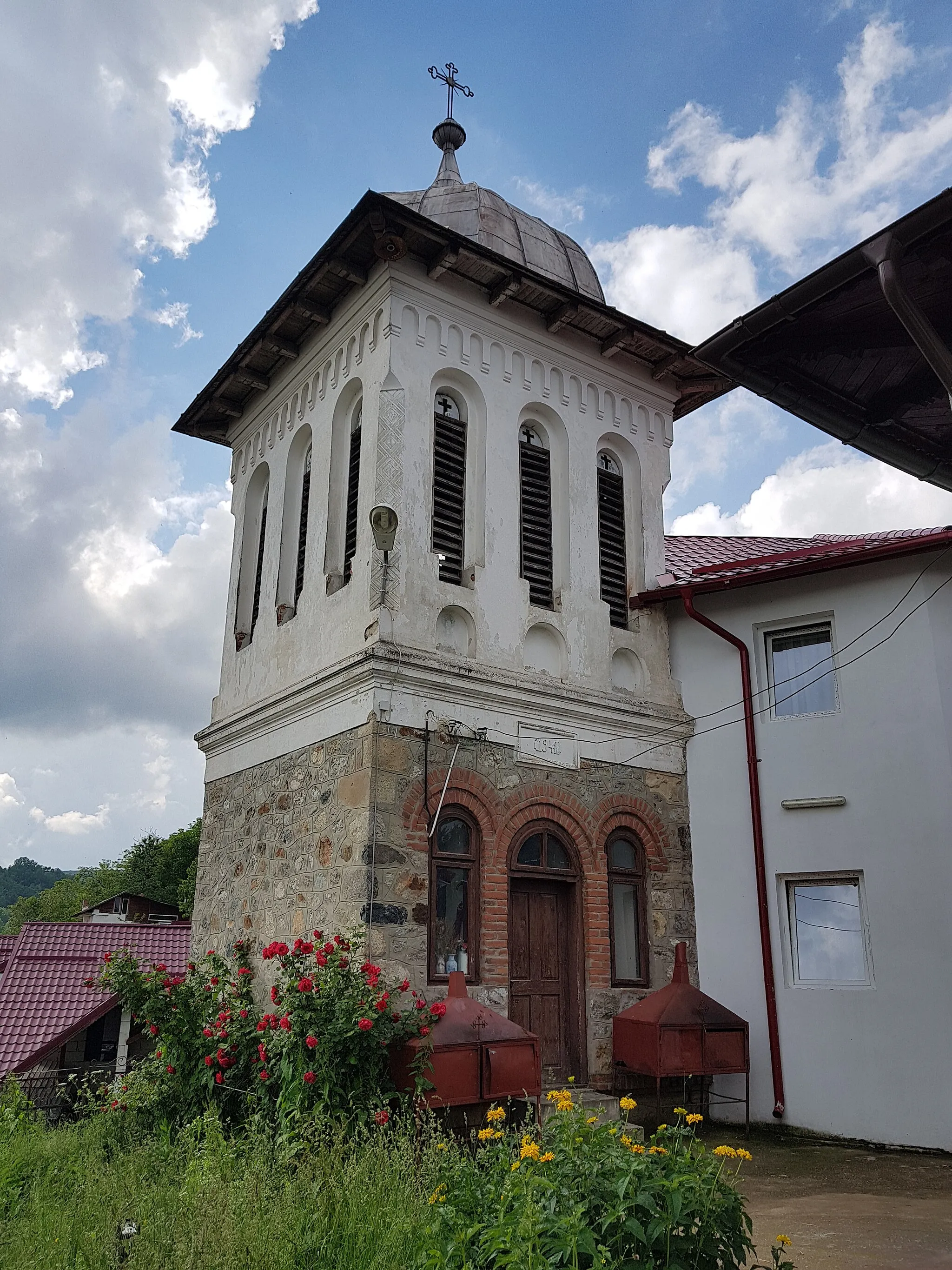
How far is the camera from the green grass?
443 cm

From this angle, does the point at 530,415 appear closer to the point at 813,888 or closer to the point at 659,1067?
the point at 813,888

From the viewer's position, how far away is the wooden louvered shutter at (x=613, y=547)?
11742mm

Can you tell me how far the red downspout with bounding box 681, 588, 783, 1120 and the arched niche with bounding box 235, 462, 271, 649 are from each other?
17.5 ft

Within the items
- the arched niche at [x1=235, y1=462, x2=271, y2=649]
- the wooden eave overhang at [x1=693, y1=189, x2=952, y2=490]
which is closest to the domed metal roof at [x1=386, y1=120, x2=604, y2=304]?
the arched niche at [x1=235, y1=462, x2=271, y2=649]

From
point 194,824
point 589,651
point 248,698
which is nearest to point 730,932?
point 589,651

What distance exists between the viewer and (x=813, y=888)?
10.4m

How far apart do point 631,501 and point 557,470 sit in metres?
1.20

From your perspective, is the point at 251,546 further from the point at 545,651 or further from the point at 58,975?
the point at 58,975

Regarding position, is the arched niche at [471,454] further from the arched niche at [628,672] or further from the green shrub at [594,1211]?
the green shrub at [594,1211]

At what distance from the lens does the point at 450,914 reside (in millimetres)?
9172

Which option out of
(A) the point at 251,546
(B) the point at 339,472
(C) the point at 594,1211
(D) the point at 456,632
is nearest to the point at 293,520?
(B) the point at 339,472

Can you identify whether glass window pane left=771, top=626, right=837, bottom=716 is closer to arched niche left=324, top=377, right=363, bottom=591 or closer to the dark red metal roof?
the dark red metal roof

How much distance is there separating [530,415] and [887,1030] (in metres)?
7.35

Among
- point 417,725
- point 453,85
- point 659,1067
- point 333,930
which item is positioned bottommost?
point 659,1067
